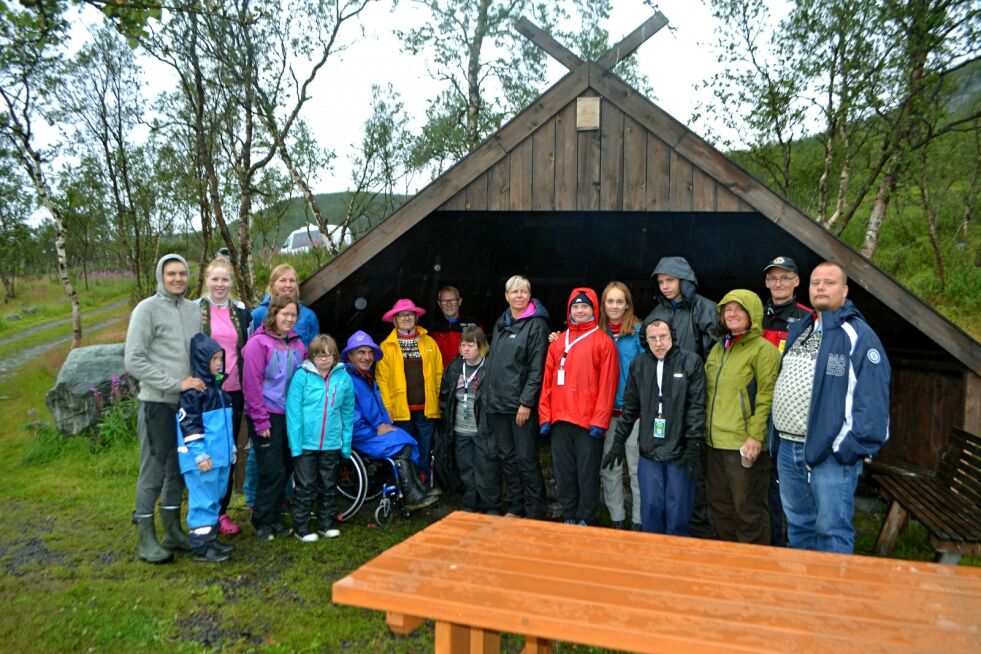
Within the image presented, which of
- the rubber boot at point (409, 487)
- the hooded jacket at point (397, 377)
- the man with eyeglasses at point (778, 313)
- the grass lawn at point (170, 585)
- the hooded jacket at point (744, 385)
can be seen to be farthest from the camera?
the hooded jacket at point (397, 377)

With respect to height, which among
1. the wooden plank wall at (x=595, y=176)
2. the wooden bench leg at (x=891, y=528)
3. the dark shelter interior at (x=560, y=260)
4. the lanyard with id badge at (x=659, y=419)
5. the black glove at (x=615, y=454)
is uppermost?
the wooden plank wall at (x=595, y=176)

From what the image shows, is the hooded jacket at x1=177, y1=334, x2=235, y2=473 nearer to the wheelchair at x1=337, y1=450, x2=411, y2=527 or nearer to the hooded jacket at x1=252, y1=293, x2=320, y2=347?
the hooded jacket at x1=252, y1=293, x2=320, y2=347

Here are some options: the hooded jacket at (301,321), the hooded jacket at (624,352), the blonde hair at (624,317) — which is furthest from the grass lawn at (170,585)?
the blonde hair at (624,317)

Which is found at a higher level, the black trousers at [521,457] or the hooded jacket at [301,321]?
the hooded jacket at [301,321]

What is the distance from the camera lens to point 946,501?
413 cm

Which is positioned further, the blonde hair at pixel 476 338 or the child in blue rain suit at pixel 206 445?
the blonde hair at pixel 476 338

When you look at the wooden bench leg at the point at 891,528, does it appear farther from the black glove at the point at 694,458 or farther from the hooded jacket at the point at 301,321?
the hooded jacket at the point at 301,321

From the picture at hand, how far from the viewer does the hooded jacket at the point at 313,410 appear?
4.70 m

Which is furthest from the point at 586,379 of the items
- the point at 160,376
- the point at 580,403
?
the point at 160,376

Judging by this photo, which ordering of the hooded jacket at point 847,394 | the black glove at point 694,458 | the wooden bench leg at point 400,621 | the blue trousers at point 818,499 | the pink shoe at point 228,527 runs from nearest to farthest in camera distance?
the wooden bench leg at point 400,621
the hooded jacket at point 847,394
the blue trousers at point 818,499
the black glove at point 694,458
the pink shoe at point 228,527

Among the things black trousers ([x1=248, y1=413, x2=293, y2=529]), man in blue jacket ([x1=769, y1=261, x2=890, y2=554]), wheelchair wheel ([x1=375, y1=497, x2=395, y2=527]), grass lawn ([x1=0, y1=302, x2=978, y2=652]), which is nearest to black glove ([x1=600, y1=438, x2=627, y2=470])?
man in blue jacket ([x1=769, y1=261, x2=890, y2=554])

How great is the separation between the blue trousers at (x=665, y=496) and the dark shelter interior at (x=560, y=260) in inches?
99.6

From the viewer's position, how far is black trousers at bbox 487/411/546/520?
4898 mm

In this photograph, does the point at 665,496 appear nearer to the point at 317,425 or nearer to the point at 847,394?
the point at 847,394
